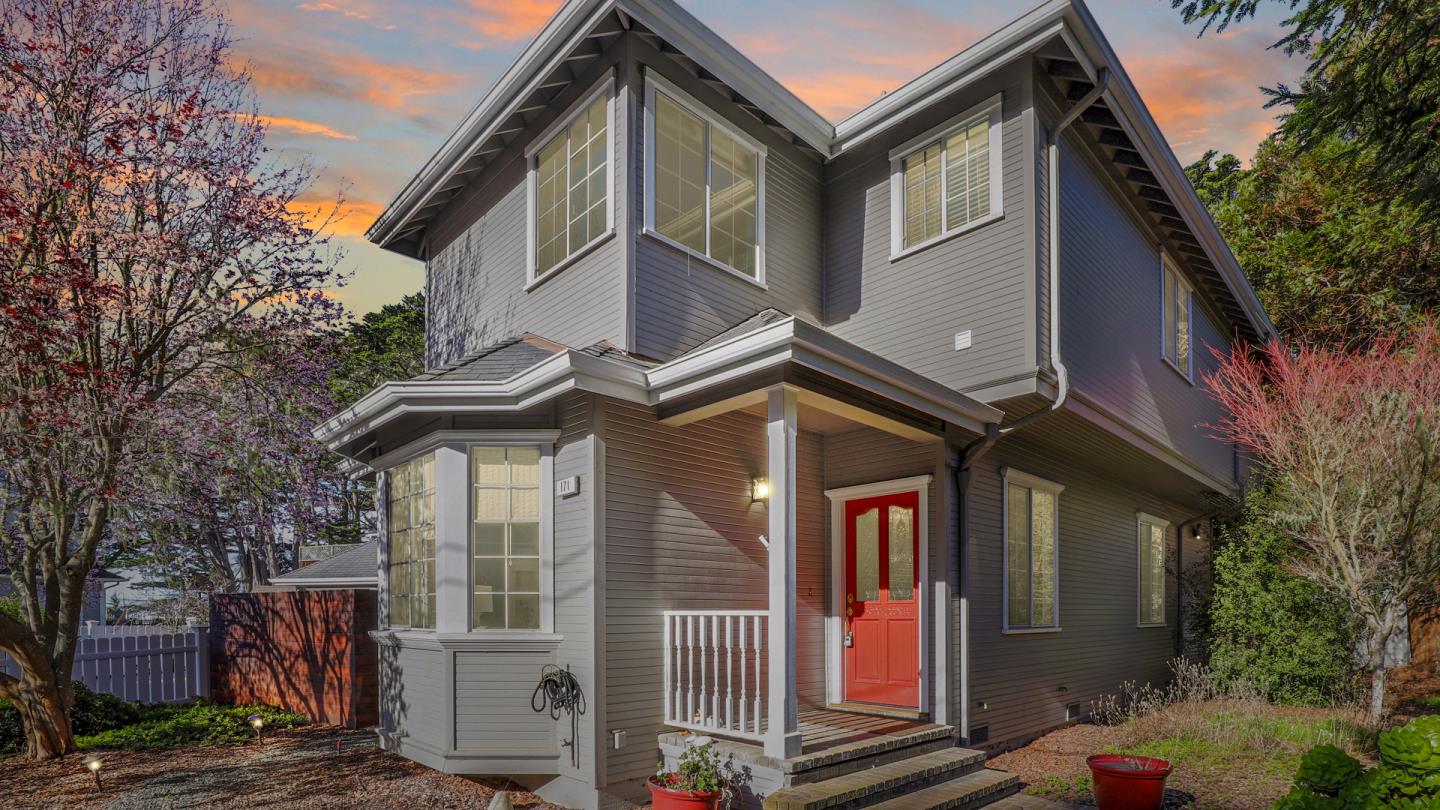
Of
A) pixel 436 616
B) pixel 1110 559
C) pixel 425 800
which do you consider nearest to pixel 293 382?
pixel 436 616

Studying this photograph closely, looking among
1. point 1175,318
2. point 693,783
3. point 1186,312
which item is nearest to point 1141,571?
point 1175,318

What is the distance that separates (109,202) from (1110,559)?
12.0 meters

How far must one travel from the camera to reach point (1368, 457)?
8.98 meters

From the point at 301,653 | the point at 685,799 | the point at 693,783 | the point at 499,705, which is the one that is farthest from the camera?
the point at 301,653

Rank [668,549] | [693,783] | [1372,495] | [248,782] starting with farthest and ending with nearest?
[1372,495]
[248,782]
[668,549]
[693,783]

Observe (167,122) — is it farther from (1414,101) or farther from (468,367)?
(1414,101)

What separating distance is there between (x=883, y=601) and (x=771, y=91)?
15.9 ft

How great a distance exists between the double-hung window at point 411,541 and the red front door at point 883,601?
3779 mm

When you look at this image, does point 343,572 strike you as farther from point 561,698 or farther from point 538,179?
point 561,698

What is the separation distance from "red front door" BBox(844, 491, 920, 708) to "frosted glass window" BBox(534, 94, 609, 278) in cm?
363

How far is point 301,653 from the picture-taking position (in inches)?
431

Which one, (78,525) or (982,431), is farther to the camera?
(78,525)

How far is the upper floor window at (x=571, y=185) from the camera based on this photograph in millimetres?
7711

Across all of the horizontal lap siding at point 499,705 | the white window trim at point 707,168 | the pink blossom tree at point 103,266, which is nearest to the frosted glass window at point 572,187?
the white window trim at point 707,168
